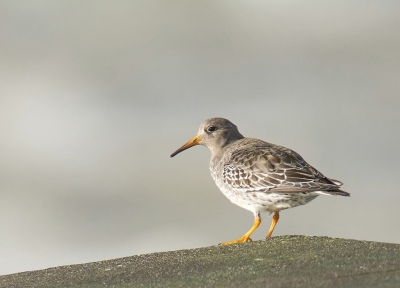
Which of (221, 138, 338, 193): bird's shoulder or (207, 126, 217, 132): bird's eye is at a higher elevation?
(207, 126, 217, 132): bird's eye

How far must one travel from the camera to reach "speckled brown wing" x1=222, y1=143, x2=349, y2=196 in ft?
25.4

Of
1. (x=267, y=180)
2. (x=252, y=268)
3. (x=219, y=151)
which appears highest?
(x=219, y=151)

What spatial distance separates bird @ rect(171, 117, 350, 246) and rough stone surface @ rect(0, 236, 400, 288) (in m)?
1.12

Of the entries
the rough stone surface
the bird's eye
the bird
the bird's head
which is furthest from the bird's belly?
the bird's eye

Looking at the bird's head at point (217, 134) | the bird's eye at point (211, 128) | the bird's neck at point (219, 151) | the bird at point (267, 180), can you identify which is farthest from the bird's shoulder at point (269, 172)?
the bird's eye at point (211, 128)

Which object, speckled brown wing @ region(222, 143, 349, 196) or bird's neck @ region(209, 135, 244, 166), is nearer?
speckled brown wing @ region(222, 143, 349, 196)

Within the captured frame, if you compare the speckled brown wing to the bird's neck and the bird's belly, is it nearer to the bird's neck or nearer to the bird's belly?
the bird's belly

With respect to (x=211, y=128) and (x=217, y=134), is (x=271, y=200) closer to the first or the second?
(x=217, y=134)

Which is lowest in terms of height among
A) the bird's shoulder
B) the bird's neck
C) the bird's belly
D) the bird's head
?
the bird's belly

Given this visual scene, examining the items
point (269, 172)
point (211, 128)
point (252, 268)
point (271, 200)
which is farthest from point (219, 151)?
point (252, 268)

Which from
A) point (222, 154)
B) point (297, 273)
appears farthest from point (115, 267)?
point (222, 154)

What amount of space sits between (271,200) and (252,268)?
106 inches

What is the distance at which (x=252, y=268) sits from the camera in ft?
17.6

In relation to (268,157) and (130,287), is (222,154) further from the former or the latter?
(130,287)
